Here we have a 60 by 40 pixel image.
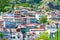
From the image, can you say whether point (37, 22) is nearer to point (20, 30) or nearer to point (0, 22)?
point (20, 30)

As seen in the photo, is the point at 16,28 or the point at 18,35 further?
the point at 16,28

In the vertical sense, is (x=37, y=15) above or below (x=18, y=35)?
above

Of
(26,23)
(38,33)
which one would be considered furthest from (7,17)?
(38,33)

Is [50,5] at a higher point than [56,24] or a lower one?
higher

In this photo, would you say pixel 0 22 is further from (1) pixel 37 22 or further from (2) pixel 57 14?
(2) pixel 57 14

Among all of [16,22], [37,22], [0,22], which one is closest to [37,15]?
[37,22]

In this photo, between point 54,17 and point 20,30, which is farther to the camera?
point 54,17

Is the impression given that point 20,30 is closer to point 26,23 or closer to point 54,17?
point 26,23

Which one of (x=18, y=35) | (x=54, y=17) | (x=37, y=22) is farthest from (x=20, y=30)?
(x=54, y=17)
